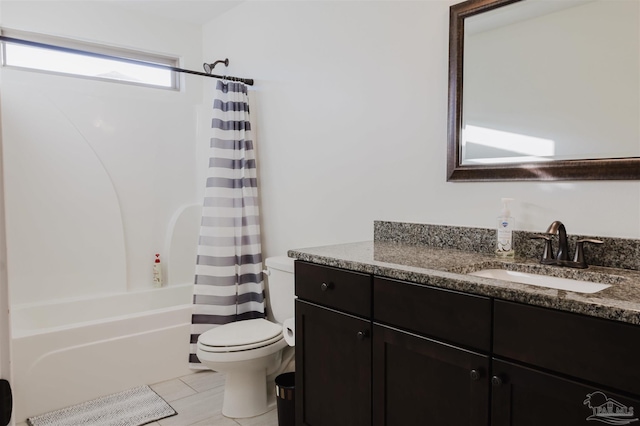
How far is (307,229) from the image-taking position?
2.79 meters

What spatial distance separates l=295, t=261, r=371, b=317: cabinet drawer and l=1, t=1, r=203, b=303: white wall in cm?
196

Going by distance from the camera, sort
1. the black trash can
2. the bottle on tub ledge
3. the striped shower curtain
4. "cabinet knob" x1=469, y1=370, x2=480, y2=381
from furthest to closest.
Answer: the bottle on tub ledge < the striped shower curtain < the black trash can < "cabinet knob" x1=469, y1=370, x2=480, y2=381

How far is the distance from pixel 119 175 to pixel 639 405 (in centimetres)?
324

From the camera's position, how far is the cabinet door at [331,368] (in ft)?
5.36

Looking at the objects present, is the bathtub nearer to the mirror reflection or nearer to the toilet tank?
the toilet tank

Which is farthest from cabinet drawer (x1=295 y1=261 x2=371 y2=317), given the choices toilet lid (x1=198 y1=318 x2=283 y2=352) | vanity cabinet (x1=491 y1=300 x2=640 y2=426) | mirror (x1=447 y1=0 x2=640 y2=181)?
mirror (x1=447 y1=0 x2=640 y2=181)

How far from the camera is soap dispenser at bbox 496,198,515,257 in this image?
5.67 feet

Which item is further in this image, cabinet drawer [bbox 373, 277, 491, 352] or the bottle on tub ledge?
the bottle on tub ledge

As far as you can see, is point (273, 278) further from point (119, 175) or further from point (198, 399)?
point (119, 175)

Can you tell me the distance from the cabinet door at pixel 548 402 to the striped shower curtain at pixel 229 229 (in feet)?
6.48

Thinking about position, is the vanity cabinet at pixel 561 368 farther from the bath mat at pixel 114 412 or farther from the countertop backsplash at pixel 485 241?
the bath mat at pixel 114 412

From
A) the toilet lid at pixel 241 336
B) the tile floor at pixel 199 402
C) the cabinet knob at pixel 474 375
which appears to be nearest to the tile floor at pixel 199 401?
the tile floor at pixel 199 402
